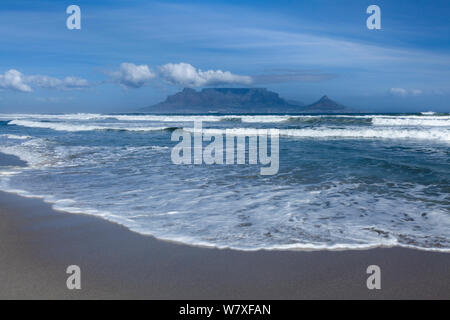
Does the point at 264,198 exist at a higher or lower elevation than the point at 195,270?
higher

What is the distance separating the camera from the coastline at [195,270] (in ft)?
9.04

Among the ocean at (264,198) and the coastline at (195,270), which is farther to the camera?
the ocean at (264,198)

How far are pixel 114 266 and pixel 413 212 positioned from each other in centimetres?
375

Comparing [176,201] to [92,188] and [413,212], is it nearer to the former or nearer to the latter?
[92,188]

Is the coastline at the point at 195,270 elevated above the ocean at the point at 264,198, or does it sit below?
below

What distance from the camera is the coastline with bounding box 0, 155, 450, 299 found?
2754 mm

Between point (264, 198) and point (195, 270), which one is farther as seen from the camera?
point (264, 198)

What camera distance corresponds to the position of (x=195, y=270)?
10.3 feet

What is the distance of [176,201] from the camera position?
5445mm

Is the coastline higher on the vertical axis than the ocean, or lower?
lower

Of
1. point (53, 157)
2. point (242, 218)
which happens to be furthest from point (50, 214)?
point (53, 157)
